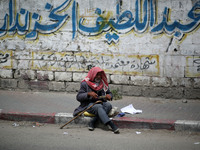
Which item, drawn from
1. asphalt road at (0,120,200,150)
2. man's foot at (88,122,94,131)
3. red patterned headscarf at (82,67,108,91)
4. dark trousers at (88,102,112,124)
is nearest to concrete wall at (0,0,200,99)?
red patterned headscarf at (82,67,108,91)

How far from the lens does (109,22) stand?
28.1 feet

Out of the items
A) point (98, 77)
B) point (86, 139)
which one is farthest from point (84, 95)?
point (86, 139)

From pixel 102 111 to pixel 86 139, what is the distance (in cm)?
75

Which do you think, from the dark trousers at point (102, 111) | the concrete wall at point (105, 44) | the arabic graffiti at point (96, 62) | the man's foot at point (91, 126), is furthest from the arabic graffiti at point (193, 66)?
the man's foot at point (91, 126)

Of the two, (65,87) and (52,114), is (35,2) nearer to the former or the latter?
(65,87)

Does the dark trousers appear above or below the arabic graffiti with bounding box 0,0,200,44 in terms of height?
below

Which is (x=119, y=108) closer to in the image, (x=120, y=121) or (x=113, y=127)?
(x=120, y=121)

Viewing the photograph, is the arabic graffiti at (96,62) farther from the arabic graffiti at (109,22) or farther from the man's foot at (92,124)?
the man's foot at (92,124)

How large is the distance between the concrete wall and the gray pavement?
0.28m

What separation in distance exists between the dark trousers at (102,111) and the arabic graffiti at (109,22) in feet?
8.61

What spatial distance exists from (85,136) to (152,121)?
1375 mm

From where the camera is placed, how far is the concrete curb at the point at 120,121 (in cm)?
616

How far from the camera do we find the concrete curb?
20.2 ft

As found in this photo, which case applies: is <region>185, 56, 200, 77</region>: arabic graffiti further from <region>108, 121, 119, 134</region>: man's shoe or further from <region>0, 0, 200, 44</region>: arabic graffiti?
<region>108, 121, 119, 134</region>: man's shoe
